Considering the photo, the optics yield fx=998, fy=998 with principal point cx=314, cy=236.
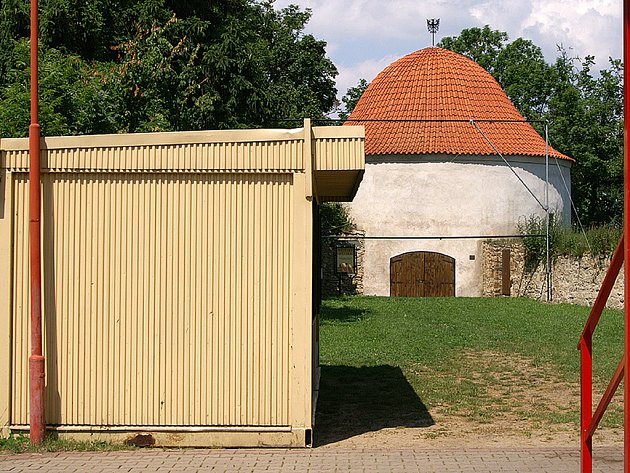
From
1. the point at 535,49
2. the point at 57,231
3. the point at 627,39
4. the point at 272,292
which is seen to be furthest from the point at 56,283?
the point at 535,49

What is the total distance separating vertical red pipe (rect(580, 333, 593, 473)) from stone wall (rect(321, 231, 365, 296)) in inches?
1324

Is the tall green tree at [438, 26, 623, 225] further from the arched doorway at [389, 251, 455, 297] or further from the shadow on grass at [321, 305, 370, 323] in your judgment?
the shadow on grass at [321, 305, 370, 323]

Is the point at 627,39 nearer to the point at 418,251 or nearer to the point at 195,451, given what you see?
the point at 195,451

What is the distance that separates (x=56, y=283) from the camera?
9.82 m

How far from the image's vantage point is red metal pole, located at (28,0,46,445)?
9.50 metres

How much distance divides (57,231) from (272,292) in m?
2.21

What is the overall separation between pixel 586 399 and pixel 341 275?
112ft

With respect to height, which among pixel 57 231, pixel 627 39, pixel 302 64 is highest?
pixel 302 64

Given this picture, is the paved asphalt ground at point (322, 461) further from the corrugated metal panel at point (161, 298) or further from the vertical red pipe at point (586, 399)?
the vertical red pipe at point (586, 399)

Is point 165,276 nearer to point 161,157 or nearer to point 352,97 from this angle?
point 161,157

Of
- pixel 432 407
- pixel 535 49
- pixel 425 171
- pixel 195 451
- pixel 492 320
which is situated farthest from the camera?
pixel 535 49

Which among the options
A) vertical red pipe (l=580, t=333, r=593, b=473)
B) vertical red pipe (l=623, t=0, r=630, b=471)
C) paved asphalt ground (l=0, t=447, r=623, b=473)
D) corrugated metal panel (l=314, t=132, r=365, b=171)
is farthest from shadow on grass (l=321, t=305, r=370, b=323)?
vertical red pipe (l=623, t=0, r=630, b=471)

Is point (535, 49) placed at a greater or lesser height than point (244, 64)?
greater

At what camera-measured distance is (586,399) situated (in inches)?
252
